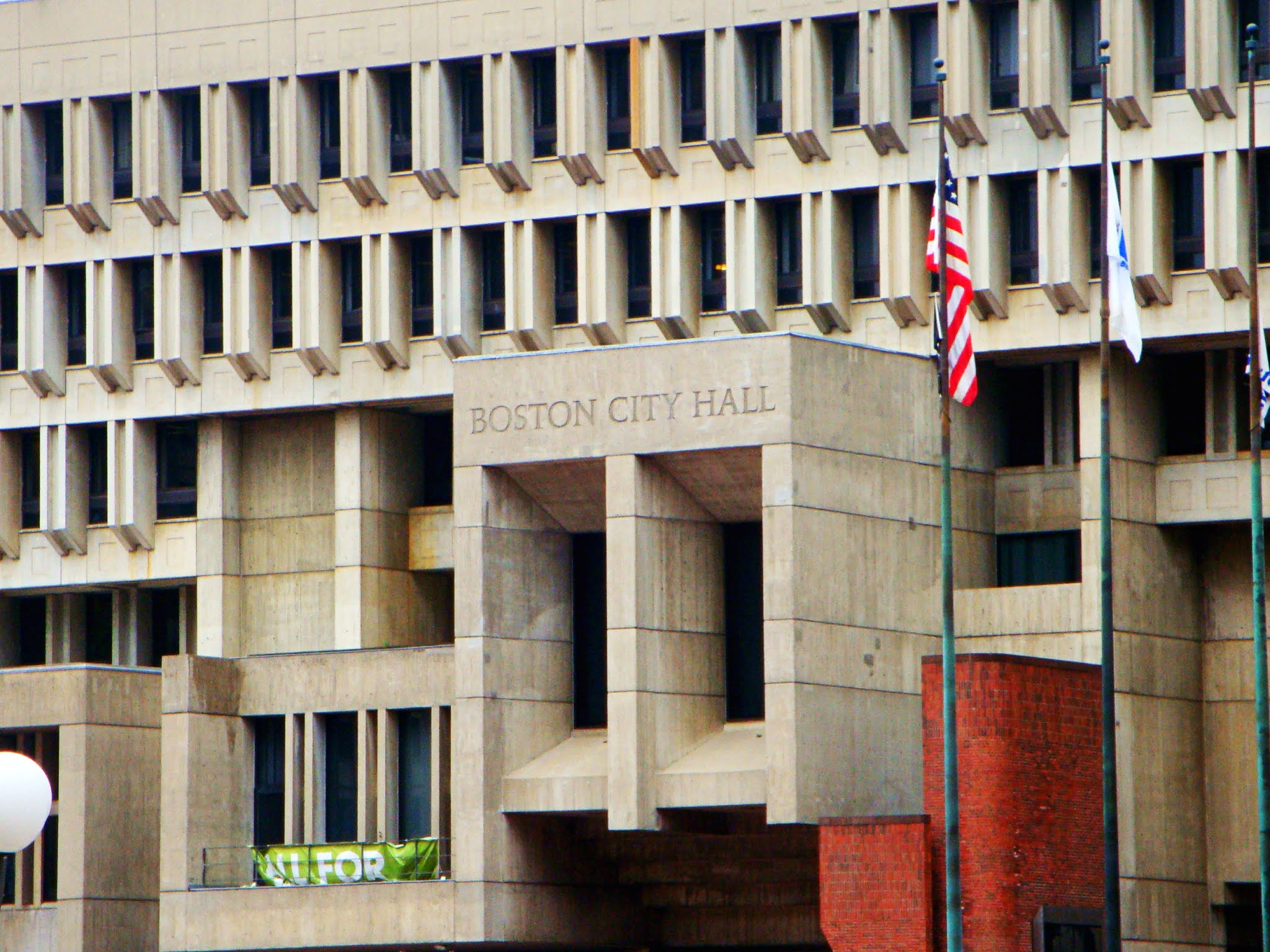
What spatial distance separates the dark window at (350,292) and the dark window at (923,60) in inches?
515

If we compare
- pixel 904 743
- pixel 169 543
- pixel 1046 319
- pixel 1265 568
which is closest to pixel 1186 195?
pixel 1046 319

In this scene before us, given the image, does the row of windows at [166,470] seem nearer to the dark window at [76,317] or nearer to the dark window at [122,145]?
the dark window at [76,317]

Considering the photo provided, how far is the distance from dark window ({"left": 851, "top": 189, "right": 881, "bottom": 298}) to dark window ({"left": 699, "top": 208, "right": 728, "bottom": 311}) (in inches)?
109

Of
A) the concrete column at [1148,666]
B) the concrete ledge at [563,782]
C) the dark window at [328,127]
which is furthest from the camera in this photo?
the dark window at [328,127]

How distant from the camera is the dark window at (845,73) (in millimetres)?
54625

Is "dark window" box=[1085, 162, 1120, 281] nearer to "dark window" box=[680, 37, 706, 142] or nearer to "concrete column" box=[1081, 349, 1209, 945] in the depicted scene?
"concrete column" box=[1081, 349, 1209, 945]

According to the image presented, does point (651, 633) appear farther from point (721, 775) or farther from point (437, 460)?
point (437, 460)

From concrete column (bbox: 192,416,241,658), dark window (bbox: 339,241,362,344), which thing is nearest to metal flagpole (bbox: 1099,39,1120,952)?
dark window (bbox: 339,241,362,344)

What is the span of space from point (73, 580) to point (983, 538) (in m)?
21.5

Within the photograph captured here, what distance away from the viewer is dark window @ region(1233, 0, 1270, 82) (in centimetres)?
5072

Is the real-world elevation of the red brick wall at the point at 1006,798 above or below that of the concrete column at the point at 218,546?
below

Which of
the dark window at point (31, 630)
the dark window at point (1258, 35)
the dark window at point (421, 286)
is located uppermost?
the dark window at point (1258, 35)

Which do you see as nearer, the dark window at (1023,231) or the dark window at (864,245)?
the dark window at (1023,231)

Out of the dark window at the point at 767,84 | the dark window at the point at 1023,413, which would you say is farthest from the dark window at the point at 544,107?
the dark window at the point at 1023,413
